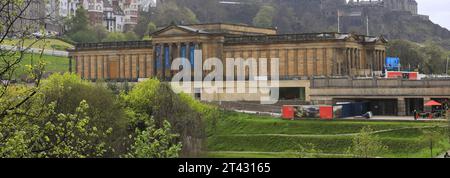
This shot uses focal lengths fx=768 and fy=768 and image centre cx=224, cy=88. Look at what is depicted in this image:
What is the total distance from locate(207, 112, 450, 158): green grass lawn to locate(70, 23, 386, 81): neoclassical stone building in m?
28.0

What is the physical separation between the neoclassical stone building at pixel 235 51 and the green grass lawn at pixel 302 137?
27982mm

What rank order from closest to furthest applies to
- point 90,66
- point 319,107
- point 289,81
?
1. point 319,107
2. point 289,81
3. point 90,66

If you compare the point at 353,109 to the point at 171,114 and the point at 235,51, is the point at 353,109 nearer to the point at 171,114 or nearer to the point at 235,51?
the point at 171,114

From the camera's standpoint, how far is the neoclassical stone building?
11181 centimetres

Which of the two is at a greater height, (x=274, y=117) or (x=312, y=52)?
(x=312, y=52)

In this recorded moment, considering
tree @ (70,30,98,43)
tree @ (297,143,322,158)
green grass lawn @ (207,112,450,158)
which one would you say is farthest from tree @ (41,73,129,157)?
tree @ (70,30,98,43)

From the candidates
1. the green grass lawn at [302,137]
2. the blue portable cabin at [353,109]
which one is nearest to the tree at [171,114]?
the green grass lawn at [302,137]

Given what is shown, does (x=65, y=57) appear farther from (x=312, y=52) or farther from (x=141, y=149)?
(x=141, y=149)

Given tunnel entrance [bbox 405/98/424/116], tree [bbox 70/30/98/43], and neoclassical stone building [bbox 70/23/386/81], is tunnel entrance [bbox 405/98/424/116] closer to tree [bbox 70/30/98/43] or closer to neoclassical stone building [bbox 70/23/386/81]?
neoclassical stone building [bbox 70/23/386/81]

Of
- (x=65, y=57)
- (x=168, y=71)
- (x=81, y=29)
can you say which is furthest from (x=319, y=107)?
(x=81, y=29)

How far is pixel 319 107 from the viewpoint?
82.9 m

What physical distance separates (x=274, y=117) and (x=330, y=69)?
25.8m

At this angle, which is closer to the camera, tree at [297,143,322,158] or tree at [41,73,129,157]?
tree at [297,143,322,158]

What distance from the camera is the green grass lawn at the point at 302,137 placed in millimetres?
67500
